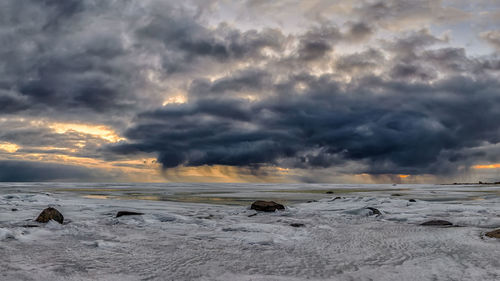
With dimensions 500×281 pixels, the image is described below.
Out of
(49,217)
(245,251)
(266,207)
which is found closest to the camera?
(245,251)

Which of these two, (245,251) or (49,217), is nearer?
(245,251)

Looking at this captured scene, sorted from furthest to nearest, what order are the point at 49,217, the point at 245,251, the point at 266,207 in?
the point at 266,207
the point at 49,217
the point at 245,251

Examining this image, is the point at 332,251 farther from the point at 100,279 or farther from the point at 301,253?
the point at 100,279

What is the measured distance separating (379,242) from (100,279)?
212 inches

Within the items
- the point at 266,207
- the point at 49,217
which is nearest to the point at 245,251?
the point at 49,217

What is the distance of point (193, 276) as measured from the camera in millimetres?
4730

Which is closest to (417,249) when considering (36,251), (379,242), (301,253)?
(379,242)

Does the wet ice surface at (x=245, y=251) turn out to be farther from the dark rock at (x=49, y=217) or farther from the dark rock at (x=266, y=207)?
the dark rock at (x=266, y=207)

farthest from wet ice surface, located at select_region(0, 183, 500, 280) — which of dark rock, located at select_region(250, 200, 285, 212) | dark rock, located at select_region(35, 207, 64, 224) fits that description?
dark rock, located at select_region(250, 200, 285, 212)

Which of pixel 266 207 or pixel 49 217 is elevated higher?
pixel 49 217

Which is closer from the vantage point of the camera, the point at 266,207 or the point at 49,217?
the point at 49,217

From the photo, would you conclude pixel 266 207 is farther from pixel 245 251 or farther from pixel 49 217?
pixel 49 217

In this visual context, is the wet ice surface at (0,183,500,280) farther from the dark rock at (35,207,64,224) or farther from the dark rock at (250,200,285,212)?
the dark rock at (250,200,285,212)

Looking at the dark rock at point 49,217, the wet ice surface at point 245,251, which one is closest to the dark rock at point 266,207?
the wet ice surface at point 245,251
